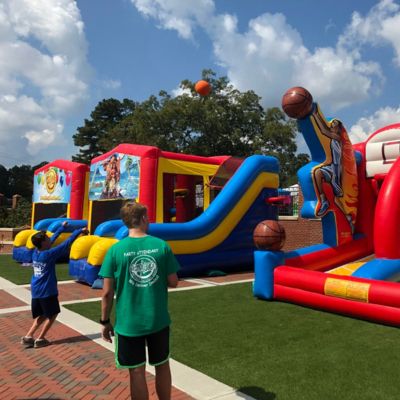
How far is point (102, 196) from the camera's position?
11.9 metres

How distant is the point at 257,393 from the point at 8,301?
5.54 meters

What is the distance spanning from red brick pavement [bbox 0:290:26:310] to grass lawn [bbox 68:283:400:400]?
1085 mm

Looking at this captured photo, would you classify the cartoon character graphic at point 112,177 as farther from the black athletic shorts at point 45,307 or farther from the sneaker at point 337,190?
the black athletic shorts at point 45,307

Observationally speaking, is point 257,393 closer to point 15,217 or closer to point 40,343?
point 40,343

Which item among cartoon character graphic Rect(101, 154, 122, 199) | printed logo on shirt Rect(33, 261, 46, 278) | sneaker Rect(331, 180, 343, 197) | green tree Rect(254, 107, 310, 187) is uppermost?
green tree Rect(254, 107, 310, 187)

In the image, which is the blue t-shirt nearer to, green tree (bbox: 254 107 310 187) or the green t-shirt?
the green t-shirt

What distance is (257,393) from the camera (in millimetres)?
3512

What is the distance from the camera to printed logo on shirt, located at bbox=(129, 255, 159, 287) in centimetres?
277

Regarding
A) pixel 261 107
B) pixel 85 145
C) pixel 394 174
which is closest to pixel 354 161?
pixel 394 174

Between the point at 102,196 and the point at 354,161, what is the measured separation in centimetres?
695

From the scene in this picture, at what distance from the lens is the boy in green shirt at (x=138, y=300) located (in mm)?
2756

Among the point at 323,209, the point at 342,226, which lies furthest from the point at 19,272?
the point at 342,226

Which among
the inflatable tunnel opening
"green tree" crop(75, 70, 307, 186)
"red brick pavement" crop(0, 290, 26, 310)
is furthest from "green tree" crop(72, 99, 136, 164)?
"red brick pavement" crop(0, 290, 26, 310)

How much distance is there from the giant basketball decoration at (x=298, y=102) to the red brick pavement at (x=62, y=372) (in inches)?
189
